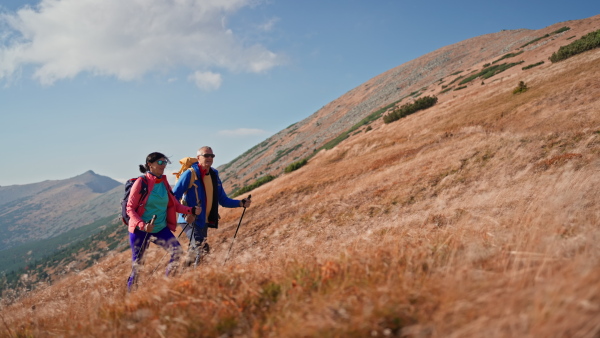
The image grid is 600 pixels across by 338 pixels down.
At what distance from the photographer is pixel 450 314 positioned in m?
1.80

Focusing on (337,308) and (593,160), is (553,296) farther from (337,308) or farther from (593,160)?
(593,160)

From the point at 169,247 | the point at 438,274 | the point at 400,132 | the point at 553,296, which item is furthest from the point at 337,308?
the point at 400,132

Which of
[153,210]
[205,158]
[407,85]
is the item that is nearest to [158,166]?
[153,210]

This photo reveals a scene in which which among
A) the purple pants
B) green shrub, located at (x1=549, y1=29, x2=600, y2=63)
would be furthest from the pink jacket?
green shrub, located at (x1=549, y1=29, x2=600, y2=63)

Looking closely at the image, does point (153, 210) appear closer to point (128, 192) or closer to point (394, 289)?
point (128, 192)

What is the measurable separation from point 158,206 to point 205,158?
1299 millimetres

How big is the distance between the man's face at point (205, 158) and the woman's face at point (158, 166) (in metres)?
0.81

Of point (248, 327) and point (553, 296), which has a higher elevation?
point (248, 327)

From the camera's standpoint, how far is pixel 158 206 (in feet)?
16.5

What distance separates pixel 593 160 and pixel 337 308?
10797 mm

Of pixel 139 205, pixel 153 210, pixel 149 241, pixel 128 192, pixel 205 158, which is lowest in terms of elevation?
pixel 149 241

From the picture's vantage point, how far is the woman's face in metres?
4.99

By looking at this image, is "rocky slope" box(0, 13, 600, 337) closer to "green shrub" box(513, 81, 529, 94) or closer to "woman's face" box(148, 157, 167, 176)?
"woman's face" box(148, 157, 167, 176)

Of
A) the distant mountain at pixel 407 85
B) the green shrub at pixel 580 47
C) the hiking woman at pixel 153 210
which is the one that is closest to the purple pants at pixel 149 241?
the hiking woman at pixel 153 210
